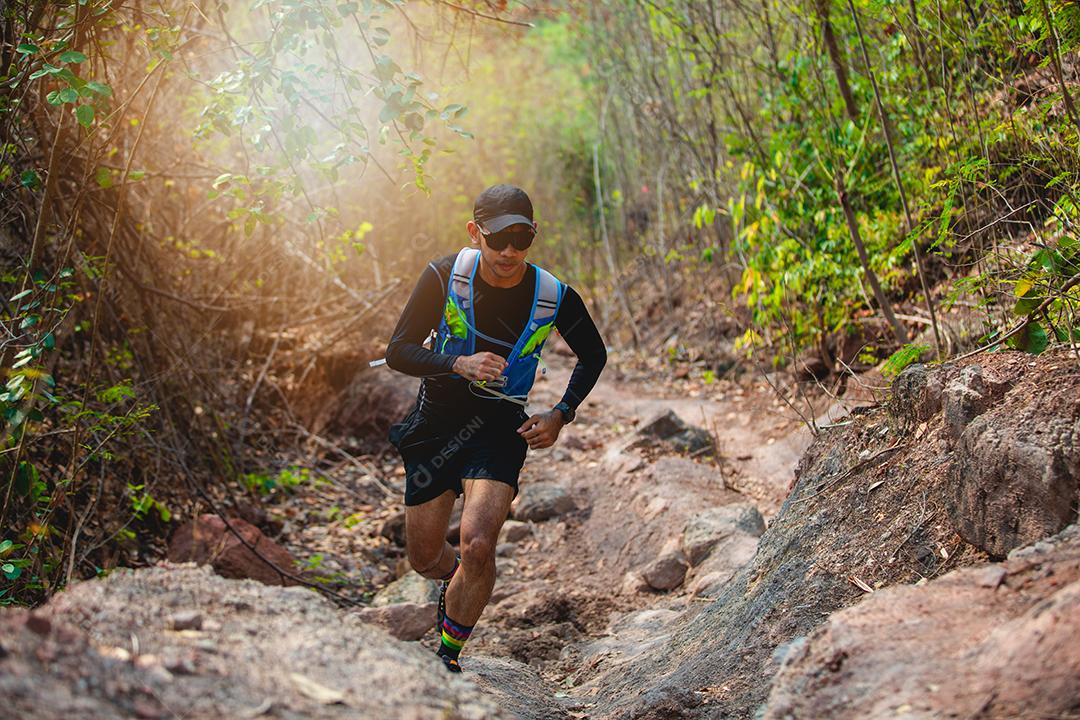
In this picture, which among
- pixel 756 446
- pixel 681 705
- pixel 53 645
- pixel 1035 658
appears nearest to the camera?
pixel 53 645

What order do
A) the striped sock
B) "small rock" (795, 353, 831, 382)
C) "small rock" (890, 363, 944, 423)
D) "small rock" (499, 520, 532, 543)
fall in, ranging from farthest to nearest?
"small rock" (795, 353, 831, 382) < "small rock" (499, 520, 532, 543) < the striped sock < "small rock" (890, 363, 944, 423)

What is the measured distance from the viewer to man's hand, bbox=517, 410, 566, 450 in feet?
13.3

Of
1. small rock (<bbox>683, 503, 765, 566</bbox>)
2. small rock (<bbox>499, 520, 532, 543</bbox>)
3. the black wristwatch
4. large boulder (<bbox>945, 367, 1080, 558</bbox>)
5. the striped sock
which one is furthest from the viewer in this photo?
small rock (<bbox>499, 520, 532, 543</bbox>)

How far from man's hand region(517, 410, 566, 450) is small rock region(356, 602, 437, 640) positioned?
1.83 metres

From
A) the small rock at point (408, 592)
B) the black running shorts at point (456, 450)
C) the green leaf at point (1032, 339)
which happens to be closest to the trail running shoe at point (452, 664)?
the black running shorts at point (456, 450)

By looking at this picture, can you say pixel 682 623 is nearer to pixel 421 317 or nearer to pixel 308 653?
pixel 421 317

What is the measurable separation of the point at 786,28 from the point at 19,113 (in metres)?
5.98

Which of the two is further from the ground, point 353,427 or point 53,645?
point 53,645

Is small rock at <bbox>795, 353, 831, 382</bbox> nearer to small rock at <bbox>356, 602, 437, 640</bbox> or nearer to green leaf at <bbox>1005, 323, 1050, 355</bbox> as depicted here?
small rock at <bbox>356, 602, 437, 640</bbox>

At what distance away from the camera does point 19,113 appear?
194 inches

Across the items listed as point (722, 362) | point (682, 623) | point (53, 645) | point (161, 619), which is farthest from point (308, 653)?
point (722, 362)

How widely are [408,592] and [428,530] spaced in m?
1.94

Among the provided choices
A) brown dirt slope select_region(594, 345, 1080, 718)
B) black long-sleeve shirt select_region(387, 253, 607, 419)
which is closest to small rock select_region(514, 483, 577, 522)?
brown dirt slope select_region(594, 345, 1080, 718)

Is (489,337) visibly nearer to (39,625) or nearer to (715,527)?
(39,625)
